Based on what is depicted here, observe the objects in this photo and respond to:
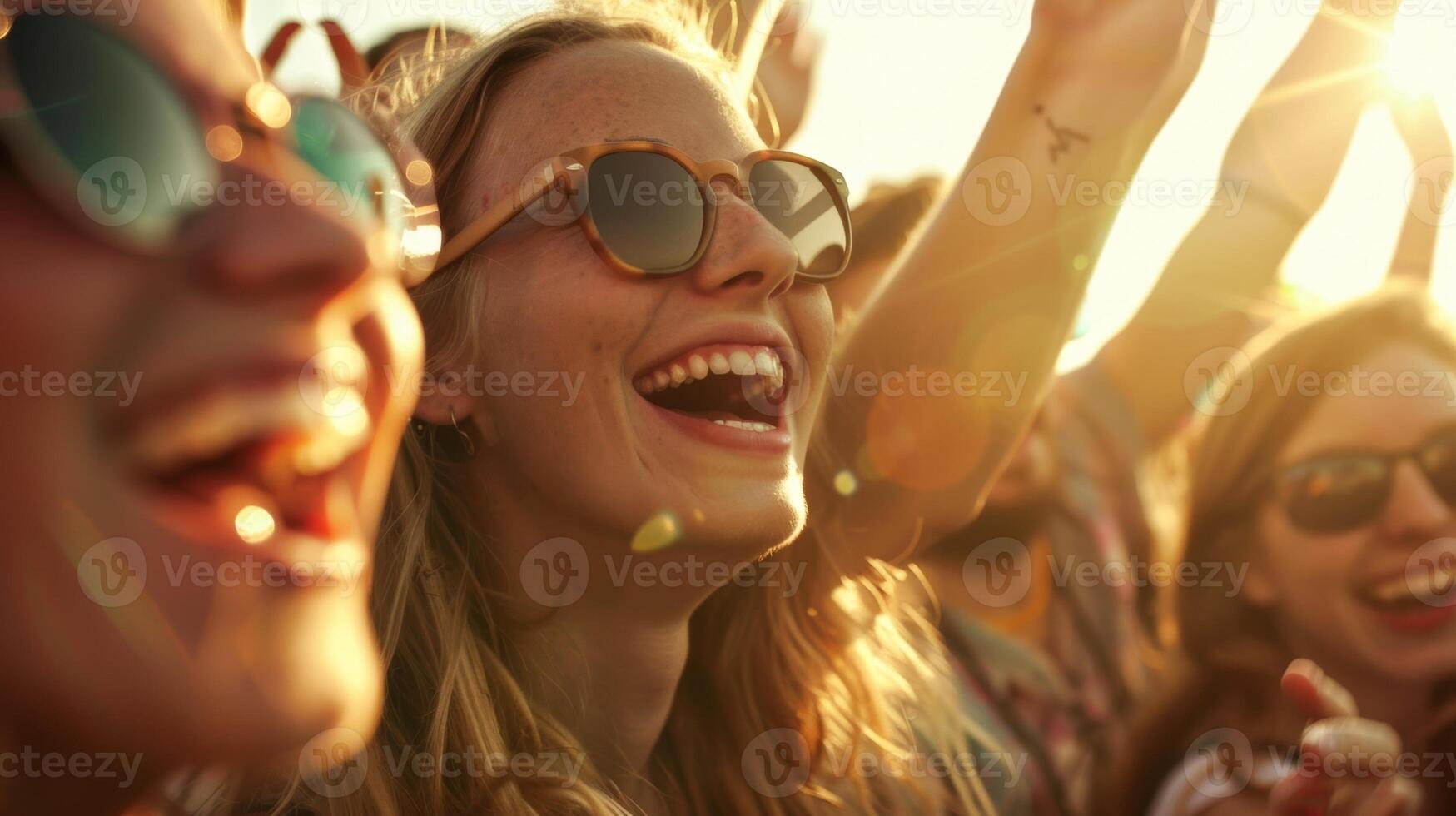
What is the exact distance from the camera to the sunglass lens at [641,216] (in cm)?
178

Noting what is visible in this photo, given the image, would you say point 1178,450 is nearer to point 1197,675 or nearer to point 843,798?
point 1197,675

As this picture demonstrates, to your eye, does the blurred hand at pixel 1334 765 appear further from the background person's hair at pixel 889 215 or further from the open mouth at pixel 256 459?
the background person's hair at pixel 889 215

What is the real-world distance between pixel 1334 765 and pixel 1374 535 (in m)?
1.22

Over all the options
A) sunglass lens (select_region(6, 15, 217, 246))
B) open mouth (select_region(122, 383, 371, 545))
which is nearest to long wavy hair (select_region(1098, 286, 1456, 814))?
open mouth (select_region(122, 383, 371, 545))

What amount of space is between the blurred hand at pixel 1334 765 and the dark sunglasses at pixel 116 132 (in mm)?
1815

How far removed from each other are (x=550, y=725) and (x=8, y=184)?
132 cm

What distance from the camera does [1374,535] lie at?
113 inches

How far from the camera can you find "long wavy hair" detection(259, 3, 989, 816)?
170 centimetres

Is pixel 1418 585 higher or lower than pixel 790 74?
lower

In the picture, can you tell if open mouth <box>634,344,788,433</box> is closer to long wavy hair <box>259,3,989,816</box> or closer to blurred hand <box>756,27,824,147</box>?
long wavy hair <box>259,3,989,816</box>

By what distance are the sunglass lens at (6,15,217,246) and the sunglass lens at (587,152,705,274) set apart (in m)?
1.06

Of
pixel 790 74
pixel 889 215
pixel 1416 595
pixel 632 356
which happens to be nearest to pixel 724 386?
pixel 632 356

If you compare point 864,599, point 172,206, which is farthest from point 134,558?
point 864,599

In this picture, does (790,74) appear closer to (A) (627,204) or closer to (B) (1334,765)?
(A) (627,204)
